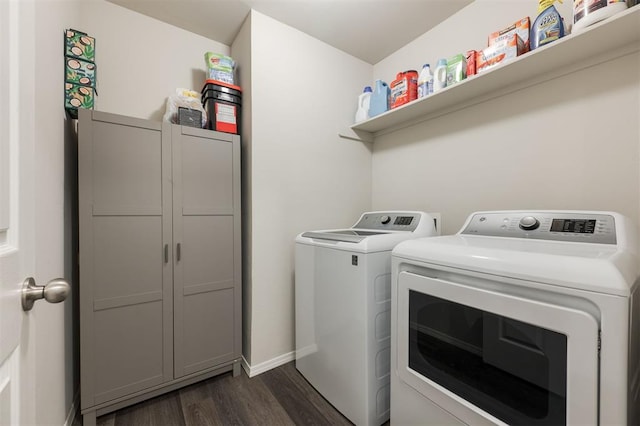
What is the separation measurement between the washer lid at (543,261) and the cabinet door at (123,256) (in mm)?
1397

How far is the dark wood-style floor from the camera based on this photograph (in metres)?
1.41

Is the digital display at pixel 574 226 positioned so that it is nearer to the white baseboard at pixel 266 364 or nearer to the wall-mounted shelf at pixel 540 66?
the wall-mounted shelf at pixel 540 66

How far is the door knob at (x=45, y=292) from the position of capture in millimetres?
490

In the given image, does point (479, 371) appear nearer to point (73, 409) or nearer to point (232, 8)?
point (73, 409)

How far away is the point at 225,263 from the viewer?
67.9 inches

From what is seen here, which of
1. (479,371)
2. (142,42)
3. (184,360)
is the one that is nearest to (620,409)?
(479,371)

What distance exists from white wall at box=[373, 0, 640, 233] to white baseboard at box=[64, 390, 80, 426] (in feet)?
7.88

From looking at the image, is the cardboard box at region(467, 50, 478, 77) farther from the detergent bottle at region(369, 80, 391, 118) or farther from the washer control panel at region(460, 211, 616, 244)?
the washer control panel at region(460, 211, 616, 244)

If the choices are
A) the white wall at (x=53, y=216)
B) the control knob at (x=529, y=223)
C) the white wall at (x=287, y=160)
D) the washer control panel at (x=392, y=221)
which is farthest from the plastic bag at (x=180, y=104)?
the control knob at (x=529, y=223)

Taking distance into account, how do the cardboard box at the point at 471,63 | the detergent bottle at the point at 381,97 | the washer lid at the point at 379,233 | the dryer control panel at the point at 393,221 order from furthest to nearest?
the detergent bottle at the point at 381,97 → the dryer control panel at the point at 393,221 → the cardboard box at the point at 471,63 → the washer lid at the point at 379,233

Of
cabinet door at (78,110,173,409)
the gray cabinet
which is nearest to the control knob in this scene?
the gray cabinet

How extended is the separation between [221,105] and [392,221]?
1405mm

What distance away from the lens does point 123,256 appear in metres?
1.44

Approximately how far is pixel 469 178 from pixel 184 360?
2.13 meters
